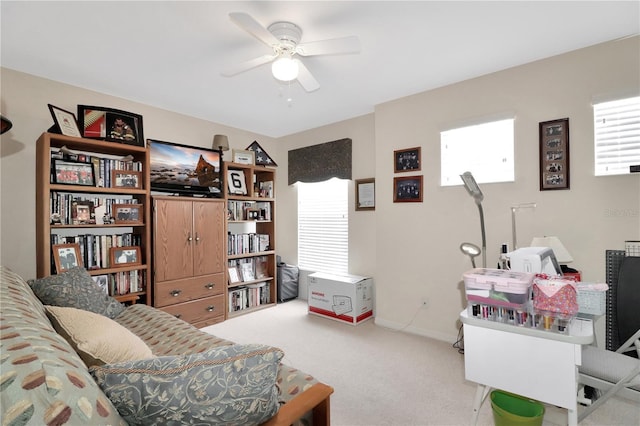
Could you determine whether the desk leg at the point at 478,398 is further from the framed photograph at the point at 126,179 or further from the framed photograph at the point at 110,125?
the framed photograph at the point at 110,125

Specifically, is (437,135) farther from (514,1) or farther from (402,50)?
(514,1)

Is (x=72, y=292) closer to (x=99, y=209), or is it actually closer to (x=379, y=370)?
(x=99, y=209)

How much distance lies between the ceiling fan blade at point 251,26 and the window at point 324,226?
2411mm

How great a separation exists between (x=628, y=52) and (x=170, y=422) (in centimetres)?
346

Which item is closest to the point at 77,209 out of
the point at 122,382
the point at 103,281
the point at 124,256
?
the point at 124,256

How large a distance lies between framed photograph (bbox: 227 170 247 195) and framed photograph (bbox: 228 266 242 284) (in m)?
1.02

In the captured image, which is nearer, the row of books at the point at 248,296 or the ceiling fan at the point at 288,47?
the ceiling fan at the point at 288,47

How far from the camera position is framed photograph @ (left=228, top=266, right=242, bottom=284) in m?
3.87

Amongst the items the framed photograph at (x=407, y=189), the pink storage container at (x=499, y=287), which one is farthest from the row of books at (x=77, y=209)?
the pink storage container at (x=499, y=287)

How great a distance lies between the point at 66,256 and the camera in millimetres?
2588

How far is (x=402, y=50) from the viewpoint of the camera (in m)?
2.33

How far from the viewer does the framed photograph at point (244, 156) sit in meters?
4.01

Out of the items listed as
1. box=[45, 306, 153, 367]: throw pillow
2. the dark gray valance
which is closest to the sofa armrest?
box=[45, 306, 153, 367]: throw pillow

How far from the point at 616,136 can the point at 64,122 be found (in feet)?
14.9
